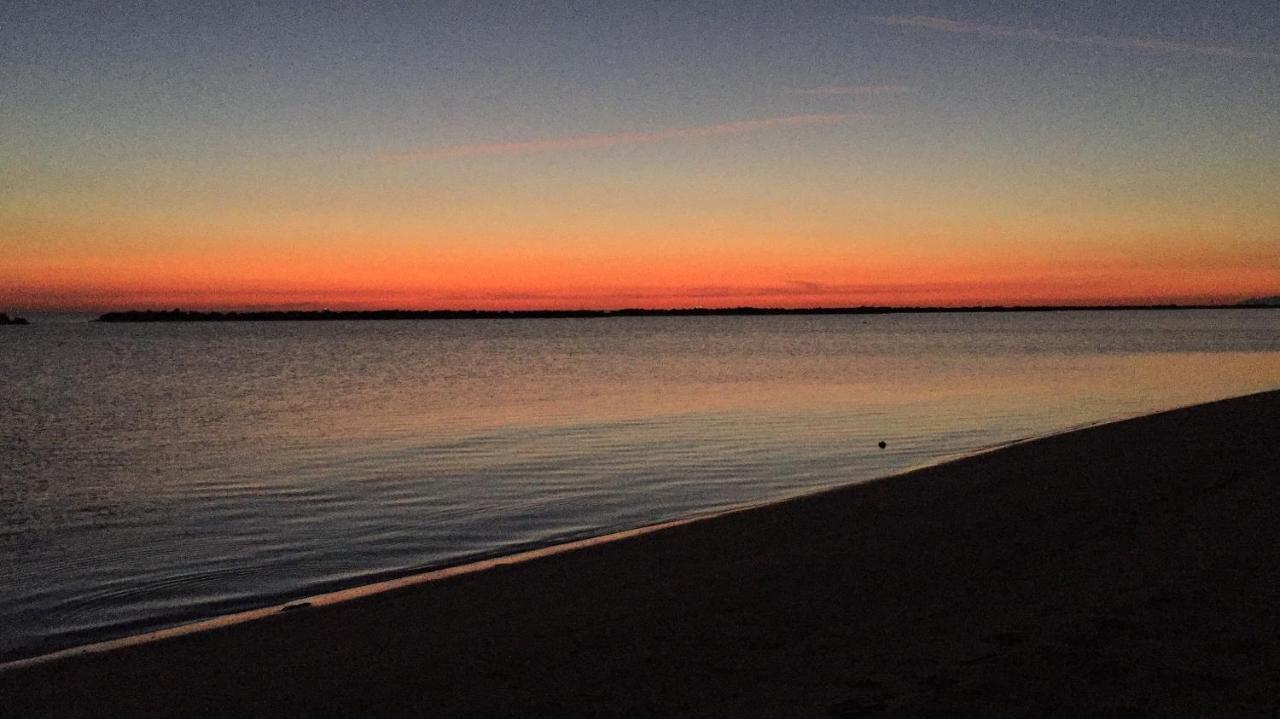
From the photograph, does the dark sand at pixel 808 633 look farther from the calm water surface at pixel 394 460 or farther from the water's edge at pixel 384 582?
the calm water surface at pixel 394 460

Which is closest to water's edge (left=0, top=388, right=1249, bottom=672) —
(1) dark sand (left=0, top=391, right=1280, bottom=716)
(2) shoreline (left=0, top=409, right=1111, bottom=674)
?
(2) shoreline (left=0, top=409, right=1111, bottom=674)

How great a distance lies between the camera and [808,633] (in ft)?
22.9

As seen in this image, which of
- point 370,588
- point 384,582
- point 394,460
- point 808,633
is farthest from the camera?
point 394,460

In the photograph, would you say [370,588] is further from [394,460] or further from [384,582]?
Result: [394,460]

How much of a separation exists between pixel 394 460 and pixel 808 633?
15459 millimetres

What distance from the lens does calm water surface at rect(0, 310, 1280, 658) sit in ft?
37.1

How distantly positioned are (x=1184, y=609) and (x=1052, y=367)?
50.7m

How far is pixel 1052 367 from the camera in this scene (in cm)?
5338

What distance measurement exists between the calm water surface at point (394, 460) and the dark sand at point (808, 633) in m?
2.24

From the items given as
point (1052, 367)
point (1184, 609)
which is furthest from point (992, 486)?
point (1052, 367)

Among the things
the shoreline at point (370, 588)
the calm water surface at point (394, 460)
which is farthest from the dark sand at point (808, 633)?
the calm water surface at point (394, 460)

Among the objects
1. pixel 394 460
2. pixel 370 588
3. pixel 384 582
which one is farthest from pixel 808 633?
pixel 394 460

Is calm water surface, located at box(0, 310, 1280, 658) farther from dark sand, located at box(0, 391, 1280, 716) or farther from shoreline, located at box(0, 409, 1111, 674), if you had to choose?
dark sand, located at box(0, 391, 1280, 716)

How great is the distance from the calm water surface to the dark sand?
224 centimetres
